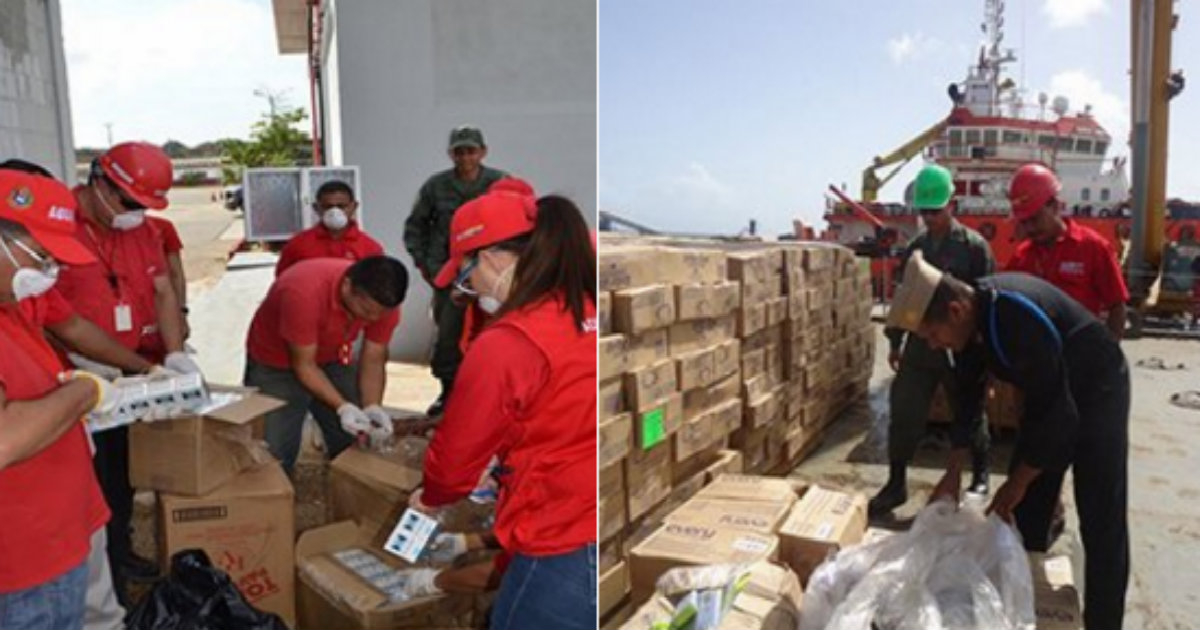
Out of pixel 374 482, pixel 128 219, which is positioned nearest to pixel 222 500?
pixel 374 482

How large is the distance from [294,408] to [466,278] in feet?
5.16

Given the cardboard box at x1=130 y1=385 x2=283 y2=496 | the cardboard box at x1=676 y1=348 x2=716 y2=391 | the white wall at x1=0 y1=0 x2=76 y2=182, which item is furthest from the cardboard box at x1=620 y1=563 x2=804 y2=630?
the white wall at x1=0 y1=0 x2=76 y2=182

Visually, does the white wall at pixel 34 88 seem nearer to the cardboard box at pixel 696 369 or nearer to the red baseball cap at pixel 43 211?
the red baseball cap at pixel 43 211

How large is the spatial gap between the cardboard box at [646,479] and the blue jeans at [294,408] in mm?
1063

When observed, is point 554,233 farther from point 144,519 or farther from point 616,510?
point 144,519

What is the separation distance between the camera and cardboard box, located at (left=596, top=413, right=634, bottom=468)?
2.46 meters

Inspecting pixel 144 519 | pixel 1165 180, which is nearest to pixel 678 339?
pixel 144 519

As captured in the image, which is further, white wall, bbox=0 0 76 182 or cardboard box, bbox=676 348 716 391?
white wall, bbox=0 0 76 182

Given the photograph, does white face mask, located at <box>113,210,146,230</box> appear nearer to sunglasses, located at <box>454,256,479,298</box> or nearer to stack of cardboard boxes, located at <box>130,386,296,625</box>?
stack of cardboard boxes, located at <box>130,386,296,625</box>

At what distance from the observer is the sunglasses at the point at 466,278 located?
166cm

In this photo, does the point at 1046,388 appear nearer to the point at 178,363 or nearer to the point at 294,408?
the point at 294,408

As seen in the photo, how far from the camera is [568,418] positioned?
153 cm

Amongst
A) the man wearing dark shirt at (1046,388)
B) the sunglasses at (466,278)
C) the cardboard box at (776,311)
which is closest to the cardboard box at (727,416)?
the cardboard box at (776,311)

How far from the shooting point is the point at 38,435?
5.01ft
